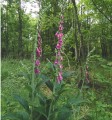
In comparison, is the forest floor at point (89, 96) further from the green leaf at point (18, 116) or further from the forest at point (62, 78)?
the green leaf at point (18, 116)

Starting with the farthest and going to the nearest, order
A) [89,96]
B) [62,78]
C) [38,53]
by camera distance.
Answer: [89,96], [62,78], [38,53]

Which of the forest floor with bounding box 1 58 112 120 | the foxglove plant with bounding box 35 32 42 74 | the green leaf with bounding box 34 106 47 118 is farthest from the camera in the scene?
the forest floor with bounding box 1 58 112 120

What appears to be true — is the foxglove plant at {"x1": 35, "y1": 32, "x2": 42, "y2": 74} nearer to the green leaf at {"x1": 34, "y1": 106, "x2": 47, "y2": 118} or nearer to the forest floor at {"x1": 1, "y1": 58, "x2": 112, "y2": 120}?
the forest floor at {"x1": 1, "y1": 58, "x2": 112, "y2": 120}

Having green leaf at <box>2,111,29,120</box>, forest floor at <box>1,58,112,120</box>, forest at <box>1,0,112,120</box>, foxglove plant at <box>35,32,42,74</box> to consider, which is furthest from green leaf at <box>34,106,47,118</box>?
foxglove plant at <box>35,32,42,74</box>

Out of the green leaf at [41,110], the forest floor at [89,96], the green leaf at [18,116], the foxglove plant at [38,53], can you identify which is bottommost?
the forest floor at [89,96]

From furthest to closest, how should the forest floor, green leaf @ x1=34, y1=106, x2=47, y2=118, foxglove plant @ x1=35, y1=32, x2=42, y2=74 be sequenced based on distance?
the forest floor < green leaf @ x1=34, y1=106, x2=47, y2=118 < foxglove plant @ x1=35, y1=32, x2=42, y2=74

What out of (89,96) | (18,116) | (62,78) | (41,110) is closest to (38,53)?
(62,78)

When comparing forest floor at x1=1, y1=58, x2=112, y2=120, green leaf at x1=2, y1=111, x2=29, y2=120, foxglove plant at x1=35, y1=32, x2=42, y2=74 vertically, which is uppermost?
foxglove plant at x1=35, y1=32, x2=42, y2=74

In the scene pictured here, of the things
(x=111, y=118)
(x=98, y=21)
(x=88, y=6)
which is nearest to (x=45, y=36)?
(x=98, y=21)

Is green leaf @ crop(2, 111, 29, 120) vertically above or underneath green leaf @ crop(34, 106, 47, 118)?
underneath

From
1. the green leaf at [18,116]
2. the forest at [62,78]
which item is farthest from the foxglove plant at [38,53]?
the green leaf at [18,116]

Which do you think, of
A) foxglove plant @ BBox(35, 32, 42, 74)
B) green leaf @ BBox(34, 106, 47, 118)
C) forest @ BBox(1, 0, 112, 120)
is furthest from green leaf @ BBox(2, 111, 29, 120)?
foxglove plant @ BBox(35, 32, 42, 74)

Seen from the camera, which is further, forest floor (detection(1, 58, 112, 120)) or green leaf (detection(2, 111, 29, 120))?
forest floor (detection(1, 58, 112, 120))

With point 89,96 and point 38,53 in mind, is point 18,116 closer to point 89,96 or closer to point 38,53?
point 38,53
